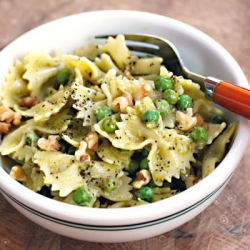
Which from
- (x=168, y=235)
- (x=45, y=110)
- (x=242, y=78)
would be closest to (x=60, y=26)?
(x=45, y=110)

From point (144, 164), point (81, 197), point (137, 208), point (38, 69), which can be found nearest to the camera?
point (137, 208)

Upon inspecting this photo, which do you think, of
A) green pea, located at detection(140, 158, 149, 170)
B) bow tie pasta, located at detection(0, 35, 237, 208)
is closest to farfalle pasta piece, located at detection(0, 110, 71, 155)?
bow tie pasta, located at detection(0, 35, 237, 208)

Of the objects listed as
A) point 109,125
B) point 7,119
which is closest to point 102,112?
point 109,125

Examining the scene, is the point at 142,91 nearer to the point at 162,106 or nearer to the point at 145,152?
the point at 162,106

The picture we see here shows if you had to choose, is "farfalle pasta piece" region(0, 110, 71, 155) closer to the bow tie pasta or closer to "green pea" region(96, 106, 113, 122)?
the bow tie pasta

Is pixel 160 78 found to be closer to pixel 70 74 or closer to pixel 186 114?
pixel 186 114

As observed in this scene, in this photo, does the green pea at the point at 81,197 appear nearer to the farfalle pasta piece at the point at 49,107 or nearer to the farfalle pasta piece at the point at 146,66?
the farfalle pasta piece at the point at 49,107
